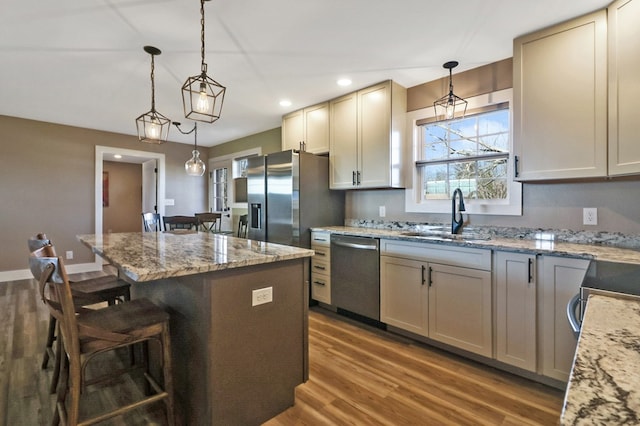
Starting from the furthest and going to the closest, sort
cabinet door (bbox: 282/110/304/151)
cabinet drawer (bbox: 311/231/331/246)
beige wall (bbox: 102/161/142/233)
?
beige wall (bbox: 102/161/142/233) → cabinet door (bbox: 282/110/304/151) → cabinet drawer (bbox: 311/231/331/246)

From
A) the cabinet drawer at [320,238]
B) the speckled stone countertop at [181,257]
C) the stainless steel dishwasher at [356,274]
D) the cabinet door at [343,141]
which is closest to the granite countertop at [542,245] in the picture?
the stainless steel dishwasher at [356,274]

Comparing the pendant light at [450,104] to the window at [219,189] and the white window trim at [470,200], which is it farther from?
the window at [219,189]

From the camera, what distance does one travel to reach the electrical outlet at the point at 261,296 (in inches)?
61.4

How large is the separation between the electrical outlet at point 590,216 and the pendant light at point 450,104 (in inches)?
47.0

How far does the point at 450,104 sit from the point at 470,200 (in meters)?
0.92

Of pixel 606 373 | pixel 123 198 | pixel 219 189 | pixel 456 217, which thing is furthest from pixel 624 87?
pixel 123 198

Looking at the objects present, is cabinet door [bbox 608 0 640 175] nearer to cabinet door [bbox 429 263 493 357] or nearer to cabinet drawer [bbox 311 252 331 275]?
cabinet door [bbox 429 263 493 357]

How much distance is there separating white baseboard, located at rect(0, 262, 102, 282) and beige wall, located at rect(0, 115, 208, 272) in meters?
0.06

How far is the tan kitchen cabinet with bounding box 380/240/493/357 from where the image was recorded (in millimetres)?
2207

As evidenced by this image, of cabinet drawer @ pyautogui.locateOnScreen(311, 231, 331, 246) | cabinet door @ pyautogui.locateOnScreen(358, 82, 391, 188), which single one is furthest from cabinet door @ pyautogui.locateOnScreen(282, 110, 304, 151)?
cabinet drawer @ pyautogui.locateOnScreen(311, 231, 331, 246)

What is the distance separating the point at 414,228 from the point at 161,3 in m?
2.77

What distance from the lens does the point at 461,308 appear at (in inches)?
90.7

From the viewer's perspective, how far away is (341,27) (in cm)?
220

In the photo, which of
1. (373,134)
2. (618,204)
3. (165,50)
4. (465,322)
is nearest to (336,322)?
(465,322)
